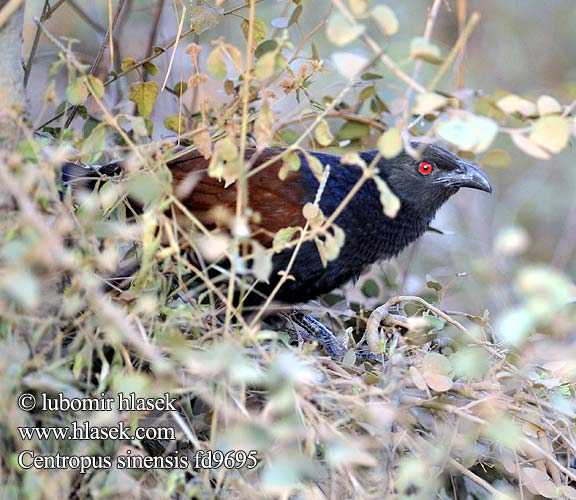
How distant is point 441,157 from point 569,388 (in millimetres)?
1186

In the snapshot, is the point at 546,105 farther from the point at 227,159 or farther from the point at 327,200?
the point at 327,200

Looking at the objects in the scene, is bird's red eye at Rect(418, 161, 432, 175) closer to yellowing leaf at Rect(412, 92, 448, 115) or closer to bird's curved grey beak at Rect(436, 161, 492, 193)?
bird's curved grey beak at Rect(436, 161, 492, 193)

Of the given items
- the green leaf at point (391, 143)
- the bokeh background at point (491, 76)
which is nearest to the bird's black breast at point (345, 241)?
the green leaf at point (391, 143)

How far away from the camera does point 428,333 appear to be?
2666mm

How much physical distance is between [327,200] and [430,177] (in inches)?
20.1

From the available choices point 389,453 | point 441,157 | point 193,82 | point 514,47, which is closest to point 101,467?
point 389,453

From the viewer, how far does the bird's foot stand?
3.04 metres

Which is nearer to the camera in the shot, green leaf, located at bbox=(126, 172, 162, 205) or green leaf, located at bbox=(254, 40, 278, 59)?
green leaf, located at bbox=(126, 172, 162, 205)

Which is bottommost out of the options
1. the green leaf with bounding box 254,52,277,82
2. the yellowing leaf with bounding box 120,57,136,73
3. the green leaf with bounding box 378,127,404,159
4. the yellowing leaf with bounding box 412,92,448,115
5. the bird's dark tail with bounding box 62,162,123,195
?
the bird's dark tail with bounding box 62,162,123,195

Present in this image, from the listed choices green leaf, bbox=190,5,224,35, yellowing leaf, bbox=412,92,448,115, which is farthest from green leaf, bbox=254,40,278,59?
yellowing leaf, bbox=412,92,448,115

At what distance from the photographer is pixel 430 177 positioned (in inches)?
130

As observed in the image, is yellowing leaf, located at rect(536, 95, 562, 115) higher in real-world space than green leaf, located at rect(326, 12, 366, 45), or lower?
lower

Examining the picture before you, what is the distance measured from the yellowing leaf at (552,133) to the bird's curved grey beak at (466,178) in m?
1.44

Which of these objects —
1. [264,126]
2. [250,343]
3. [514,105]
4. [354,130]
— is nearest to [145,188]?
[264,126]
